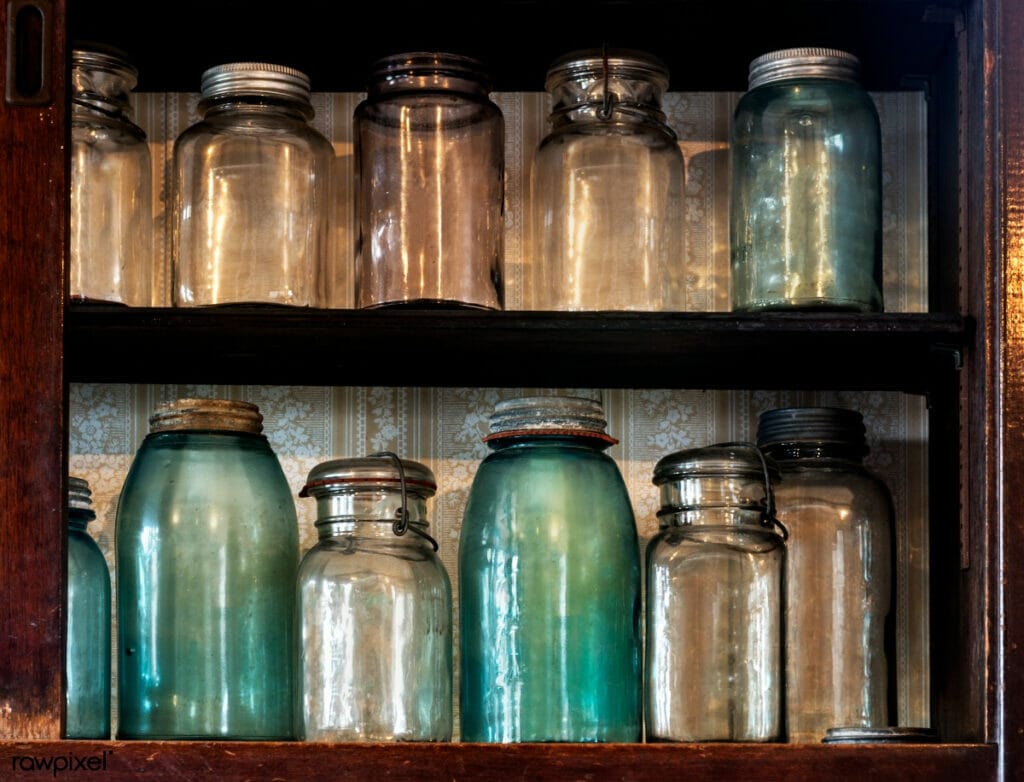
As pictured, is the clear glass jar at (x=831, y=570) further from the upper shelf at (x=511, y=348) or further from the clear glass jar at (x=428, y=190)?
the clear glass jar at (x=428, y=190)

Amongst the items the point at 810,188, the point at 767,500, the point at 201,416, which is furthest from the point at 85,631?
the point at 810,188

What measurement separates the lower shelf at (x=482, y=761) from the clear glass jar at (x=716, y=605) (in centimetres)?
13

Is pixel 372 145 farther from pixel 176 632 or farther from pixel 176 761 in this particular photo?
pixel 176 761

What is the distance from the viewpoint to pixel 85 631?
5.17 ft

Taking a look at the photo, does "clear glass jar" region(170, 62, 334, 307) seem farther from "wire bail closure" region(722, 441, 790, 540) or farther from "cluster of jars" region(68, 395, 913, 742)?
"wire bail closure" region(722, 441, 790, 540)

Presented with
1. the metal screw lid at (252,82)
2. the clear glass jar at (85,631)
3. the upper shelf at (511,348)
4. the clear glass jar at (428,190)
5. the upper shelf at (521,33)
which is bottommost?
the clear glass jar at (85,631)

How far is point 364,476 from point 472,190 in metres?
0.31

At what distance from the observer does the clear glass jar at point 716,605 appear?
1.50 meters

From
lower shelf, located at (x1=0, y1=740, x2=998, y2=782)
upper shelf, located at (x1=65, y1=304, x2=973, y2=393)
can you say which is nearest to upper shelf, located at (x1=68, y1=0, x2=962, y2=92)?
upper shelf, located at (x1=65, y1=304, x2=973, y2=393)

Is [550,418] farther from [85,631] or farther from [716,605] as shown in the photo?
[85,631]

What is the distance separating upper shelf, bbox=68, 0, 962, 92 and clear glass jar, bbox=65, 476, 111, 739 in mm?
467

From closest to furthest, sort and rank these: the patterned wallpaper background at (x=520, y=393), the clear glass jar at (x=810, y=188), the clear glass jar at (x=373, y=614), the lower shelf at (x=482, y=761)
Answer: the lower shelf at (x=482, y=761) < the clear glass jar at (x=373, y=614) < the clear glass jar at (x=810, y=188) < the patterned wallpaper background at (x=520, y=393)

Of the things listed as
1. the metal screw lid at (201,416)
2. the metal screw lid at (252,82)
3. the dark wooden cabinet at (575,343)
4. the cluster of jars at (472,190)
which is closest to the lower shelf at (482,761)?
the dark wooden cabinet at (575,343)

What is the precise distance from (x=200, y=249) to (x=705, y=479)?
55cm
